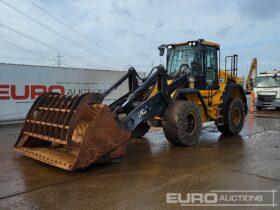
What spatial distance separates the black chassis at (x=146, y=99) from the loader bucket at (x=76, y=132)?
55cm

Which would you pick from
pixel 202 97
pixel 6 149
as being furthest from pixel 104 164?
pixel 202 97

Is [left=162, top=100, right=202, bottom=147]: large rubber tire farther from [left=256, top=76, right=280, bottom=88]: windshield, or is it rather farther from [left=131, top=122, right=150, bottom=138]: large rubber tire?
[left=256, top=76, right=280, bottom=88]: windshield

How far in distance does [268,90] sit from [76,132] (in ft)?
52.8

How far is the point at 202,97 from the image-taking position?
875 cm

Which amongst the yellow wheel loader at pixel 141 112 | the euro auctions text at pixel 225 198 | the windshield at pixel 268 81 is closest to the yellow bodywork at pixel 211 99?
the yellow wheel loader at pixel 141 112

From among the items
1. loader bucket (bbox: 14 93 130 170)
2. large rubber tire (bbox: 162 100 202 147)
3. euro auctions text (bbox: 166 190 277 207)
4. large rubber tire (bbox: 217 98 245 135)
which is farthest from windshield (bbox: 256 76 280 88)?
euro auctions text (bbox: 166 190 277 207)

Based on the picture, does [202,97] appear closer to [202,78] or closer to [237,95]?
[202,78]

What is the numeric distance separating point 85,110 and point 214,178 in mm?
2504

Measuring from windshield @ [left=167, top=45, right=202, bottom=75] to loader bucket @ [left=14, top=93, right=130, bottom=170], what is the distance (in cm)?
365

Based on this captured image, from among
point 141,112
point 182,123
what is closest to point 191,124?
point 182,123

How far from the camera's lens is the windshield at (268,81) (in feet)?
63.7

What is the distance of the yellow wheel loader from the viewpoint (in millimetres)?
5707

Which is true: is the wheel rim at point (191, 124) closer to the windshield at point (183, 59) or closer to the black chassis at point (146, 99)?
the black chassis at point (146, 99)

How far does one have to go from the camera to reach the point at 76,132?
6004 mm
